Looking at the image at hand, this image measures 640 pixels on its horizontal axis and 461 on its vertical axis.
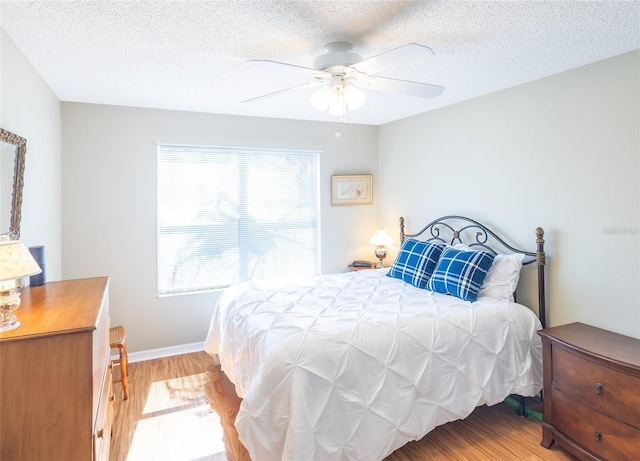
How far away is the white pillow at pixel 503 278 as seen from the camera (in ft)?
9.38

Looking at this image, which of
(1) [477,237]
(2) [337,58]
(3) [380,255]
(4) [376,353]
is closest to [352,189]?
(3) [380,255]

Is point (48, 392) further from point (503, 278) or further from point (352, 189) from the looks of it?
point (352, 189)

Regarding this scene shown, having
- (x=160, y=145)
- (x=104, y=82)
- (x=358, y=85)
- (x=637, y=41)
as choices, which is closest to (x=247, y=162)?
(x=160, y=145)

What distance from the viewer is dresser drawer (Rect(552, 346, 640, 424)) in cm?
191

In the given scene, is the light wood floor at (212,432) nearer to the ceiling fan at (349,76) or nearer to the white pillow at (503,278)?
the white pillow at (503,278)

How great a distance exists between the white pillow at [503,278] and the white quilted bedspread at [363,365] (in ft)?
0.56

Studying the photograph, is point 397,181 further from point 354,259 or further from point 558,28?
point 558,28

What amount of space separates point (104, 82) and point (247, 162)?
1.58 metres

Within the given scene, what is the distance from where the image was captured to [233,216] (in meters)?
A: 4.09

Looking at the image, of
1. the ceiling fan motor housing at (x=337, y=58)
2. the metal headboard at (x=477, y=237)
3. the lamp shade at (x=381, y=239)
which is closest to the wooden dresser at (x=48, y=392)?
the ceiling fan motor housing at (x=337, y=58)

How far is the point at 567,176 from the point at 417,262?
1.32 m

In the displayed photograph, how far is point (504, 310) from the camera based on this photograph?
2.64m

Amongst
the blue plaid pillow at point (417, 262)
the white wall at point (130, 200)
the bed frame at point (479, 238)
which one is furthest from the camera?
the white wall at point (130, 200)

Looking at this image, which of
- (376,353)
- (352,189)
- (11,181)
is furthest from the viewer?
(352,189)
